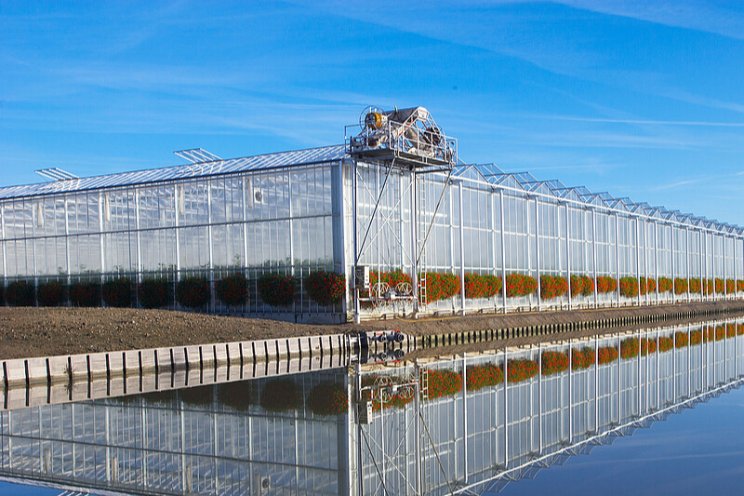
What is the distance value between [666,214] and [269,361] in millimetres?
56971

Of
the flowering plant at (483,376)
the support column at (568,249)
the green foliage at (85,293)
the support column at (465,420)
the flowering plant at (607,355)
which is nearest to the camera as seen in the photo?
A: the support column at (465,420)

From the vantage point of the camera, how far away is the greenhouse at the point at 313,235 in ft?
136

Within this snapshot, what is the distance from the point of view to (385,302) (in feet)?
140

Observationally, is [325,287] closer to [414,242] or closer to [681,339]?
[414,242]

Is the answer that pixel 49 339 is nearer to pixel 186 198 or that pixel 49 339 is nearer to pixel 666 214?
pixel 186 198

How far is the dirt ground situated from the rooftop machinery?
271cm

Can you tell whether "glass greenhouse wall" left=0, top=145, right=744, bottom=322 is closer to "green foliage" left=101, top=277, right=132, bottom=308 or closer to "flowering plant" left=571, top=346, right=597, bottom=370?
"green foliage" left=101, top=277, right=132, bottom=308

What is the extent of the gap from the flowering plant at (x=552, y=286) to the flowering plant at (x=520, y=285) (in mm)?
1007

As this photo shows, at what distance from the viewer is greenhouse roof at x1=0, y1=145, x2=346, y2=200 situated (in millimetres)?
43312

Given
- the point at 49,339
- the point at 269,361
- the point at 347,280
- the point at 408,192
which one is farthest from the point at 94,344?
the point at 408,192

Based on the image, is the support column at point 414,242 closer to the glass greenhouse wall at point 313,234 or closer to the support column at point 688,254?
the glass greenhouse wall at point 313,234

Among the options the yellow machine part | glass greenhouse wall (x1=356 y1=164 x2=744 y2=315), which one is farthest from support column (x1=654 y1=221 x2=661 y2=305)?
the yellow machine part

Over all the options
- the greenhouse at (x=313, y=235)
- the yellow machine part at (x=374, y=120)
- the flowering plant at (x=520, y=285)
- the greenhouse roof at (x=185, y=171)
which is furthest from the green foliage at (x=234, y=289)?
the flowering plant at (x=520, y=285)

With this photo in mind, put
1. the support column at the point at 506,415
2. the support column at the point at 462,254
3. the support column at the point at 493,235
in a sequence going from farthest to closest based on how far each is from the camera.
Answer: the support column at the point at 493,235
the support column at the point at 462,254
the support column at the point at 506,415
